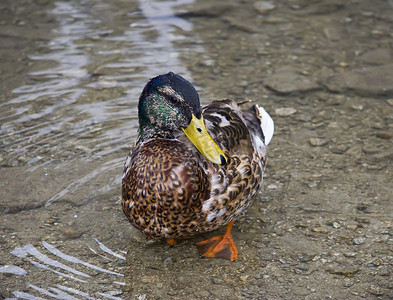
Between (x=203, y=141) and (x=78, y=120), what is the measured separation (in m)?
2.24

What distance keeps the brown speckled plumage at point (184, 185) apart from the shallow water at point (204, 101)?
1.11ft

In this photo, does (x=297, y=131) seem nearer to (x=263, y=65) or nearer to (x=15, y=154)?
(x=263, y=65)

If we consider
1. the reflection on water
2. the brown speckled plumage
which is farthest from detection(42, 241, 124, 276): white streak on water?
the brown speckled plumage

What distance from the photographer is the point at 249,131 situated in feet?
14.4

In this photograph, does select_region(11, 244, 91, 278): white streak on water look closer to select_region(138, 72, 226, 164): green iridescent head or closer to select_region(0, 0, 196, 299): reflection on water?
select_region(0, 0, 196, 299): reflection on water

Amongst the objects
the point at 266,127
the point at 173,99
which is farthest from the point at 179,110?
the point at 266,127

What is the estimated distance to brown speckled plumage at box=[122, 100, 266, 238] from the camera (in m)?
3.73

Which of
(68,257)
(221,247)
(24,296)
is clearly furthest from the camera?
(221,247)

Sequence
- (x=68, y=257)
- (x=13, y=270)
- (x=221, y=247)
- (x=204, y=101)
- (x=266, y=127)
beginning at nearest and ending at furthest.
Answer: (x=13, y=270) < (x=68, y=257) < (x=221, y=247) < (x=266, y=127) < (x=204, y=101)

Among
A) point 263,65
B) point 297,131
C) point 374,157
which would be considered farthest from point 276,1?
point 374,157

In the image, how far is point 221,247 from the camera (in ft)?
13.4

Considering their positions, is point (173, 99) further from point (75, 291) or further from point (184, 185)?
point (75, 291)

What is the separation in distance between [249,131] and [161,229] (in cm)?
107

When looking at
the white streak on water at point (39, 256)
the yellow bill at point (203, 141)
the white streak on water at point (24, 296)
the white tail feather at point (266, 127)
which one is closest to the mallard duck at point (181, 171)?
the yellow bill at point (203, 141)
